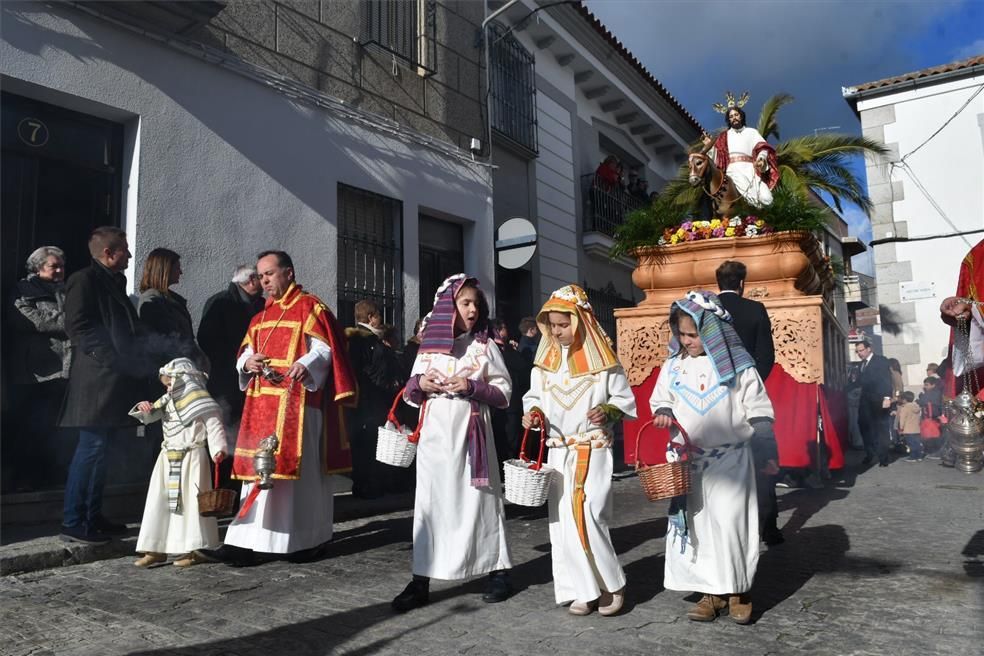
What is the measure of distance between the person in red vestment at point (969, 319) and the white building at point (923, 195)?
49.5 ft

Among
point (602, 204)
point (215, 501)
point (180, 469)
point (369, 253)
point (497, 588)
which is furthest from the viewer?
point (602, 204)

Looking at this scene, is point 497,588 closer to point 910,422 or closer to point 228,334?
point 228,334

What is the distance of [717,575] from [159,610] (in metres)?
2.74

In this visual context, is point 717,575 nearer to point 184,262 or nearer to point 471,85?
point 184,262

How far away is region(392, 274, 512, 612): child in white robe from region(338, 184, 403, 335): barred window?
17.4 feet

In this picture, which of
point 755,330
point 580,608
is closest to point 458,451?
point 580,608

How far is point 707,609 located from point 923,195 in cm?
1760

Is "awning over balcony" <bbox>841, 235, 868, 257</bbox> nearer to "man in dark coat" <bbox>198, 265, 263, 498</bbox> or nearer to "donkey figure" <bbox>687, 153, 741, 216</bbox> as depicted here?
"donkey figure" <bbox>687, 153, 741, 216</bbox>

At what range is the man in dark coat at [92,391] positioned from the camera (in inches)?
201

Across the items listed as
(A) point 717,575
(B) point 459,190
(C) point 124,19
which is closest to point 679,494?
(A) point 717,575

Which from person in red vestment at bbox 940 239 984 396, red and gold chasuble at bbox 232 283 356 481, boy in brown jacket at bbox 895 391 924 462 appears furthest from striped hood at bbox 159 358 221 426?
boy in brown jacket at bbox 895 391 924 462

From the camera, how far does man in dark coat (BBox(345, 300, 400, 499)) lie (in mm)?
7281

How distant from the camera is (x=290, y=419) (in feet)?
16.8

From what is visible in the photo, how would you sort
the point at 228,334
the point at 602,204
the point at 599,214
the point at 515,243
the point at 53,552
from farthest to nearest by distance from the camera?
the point at 602,204 → the point at 599,214 → the point at 515,243 → the point at 228,334 → the point at 53,552
